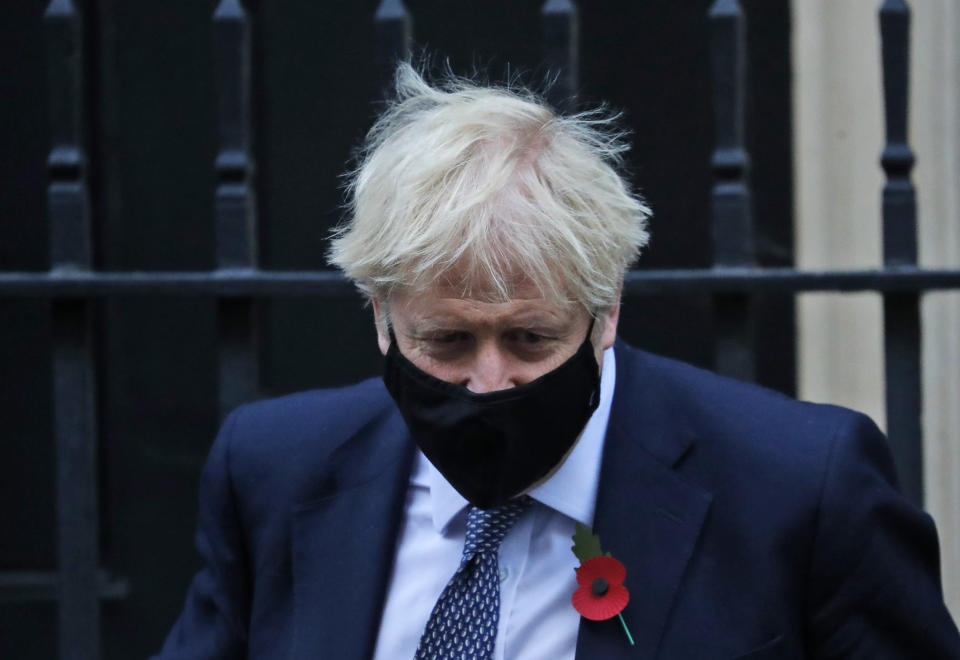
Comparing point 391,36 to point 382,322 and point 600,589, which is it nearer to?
point 382,322

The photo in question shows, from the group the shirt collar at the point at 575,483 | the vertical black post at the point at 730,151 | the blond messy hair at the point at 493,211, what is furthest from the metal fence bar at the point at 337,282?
the blond messy hair at the point at 493,211

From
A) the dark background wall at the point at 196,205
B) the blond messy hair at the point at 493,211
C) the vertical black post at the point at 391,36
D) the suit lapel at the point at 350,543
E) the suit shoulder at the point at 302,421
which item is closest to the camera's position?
the blond messy hair at the point at 493,211

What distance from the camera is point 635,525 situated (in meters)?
2.01

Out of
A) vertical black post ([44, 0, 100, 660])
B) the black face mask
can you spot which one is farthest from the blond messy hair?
vertical black post ([44, 0, 100, 660])

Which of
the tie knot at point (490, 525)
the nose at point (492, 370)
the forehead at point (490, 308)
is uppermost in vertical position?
the forehead at point (490, 308)

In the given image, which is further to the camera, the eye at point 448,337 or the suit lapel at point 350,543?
the suit lapel at point 350,543

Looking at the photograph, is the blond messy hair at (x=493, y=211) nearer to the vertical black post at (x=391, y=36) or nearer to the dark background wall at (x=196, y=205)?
the vertical black post at (x=391, y=36)

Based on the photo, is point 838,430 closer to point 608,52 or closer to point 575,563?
point 575,563

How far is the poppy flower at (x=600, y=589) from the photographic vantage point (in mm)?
1887

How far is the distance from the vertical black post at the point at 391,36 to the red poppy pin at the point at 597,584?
4.12 feet

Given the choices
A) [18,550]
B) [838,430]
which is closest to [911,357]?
[838,430]

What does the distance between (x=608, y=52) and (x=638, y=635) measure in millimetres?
2250

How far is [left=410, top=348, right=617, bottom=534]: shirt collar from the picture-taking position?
2023 millimetres

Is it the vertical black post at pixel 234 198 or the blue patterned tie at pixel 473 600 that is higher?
the vertical black post at pixel 234 198
